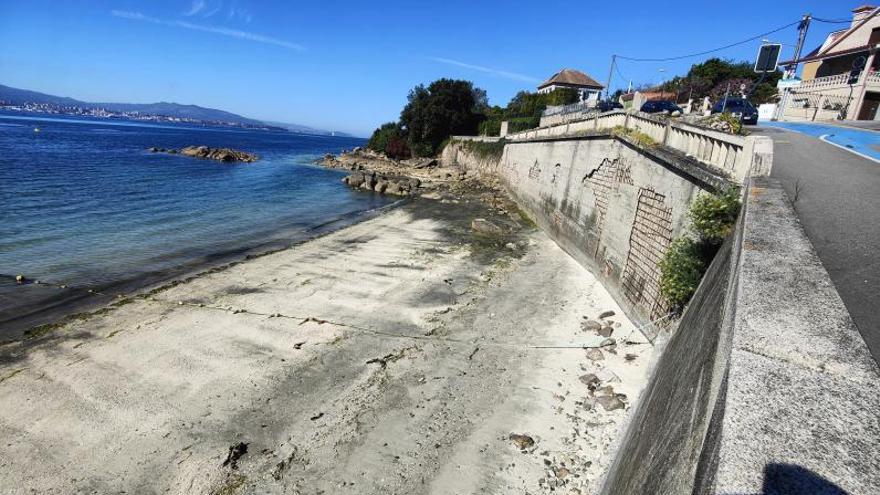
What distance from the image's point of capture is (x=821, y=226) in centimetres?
661

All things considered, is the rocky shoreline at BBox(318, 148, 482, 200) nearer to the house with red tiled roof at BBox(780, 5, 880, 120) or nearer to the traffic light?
the house with red tiled roof at BBox(780, 5, 880, 120)

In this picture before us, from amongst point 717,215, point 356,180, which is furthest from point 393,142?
point 717,215

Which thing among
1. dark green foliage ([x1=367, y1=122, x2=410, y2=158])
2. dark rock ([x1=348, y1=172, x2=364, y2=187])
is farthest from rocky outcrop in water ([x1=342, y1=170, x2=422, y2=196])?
dark green foliage ([x1=367, y1=122, x2=410, y2=158])

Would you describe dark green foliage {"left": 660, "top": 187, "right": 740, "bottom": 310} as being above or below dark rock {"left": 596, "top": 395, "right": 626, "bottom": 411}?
above

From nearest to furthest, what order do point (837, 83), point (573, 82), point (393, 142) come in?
1. point (837, 83)
2. point (393, 142)
3. point (573, 82)

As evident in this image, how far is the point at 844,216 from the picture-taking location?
6.99 m

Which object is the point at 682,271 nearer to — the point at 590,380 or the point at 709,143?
the point at 590,380

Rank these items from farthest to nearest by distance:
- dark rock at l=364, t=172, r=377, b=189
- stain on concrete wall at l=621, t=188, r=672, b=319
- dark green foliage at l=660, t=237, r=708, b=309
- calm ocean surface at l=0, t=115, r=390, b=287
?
dark rock at l=364, t=172, r=377, b=189
calm ocean surface at l=0, t=115, r=390, b=287
stain on concrete wall at l=621, t=188, r=672, b=319
dark green foliage at l=660, t=237, r=708, b=309

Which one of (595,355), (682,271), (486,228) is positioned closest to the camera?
(682,271)

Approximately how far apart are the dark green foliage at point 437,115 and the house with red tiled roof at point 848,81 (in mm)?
38648

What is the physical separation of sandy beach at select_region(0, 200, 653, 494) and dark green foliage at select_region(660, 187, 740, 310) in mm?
1927

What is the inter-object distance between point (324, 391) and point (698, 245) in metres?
8.38

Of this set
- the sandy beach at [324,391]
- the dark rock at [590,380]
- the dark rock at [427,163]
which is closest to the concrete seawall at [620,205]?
the sandy beach at [324,391]

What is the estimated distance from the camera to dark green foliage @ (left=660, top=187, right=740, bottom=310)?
326 inches
